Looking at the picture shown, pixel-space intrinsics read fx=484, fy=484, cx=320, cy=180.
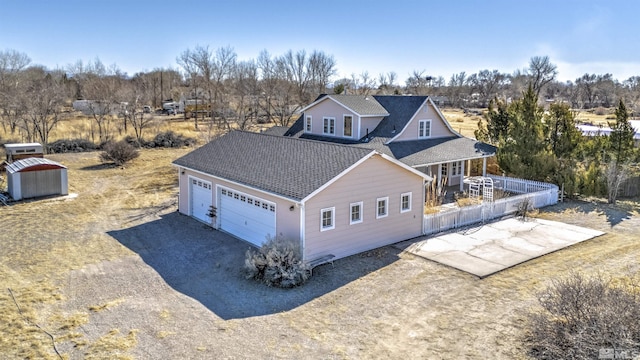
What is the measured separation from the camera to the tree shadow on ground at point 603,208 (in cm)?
2045

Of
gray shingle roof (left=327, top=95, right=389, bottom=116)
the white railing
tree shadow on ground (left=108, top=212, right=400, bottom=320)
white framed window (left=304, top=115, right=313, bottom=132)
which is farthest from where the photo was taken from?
white framed window (left=304, top=115, right=313, bottom=132)

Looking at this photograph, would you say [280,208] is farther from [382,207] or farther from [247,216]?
[382,207]

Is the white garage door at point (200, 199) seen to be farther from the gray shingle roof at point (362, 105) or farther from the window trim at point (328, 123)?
the gray shingle roof at point (362, 105)

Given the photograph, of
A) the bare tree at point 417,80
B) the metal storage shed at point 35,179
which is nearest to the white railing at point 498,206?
the metal storage shed at point 35,179

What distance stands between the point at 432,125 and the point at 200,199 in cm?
1328

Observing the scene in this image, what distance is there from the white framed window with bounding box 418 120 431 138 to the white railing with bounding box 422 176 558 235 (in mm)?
4176

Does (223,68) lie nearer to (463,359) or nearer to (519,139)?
(519,139)

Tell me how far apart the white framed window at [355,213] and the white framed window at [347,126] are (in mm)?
10501


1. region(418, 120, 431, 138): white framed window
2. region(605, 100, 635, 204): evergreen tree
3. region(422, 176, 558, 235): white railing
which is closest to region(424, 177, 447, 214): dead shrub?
region(422, 176, 558, 235): white railing

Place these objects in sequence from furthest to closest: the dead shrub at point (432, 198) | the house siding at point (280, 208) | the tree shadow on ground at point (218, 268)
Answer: the dead shrub at point (432, 198) < the house siding at point (280, 208) < the tree shadow on ground at point (218, 268)

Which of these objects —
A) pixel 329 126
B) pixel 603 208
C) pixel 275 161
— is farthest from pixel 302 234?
pixel 603 208

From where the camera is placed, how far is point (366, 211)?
51.5ft

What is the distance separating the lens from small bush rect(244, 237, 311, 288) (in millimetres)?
13000

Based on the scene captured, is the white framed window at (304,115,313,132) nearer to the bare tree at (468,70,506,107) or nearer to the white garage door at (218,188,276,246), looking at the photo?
the white garage door at (218,188,276,246)
